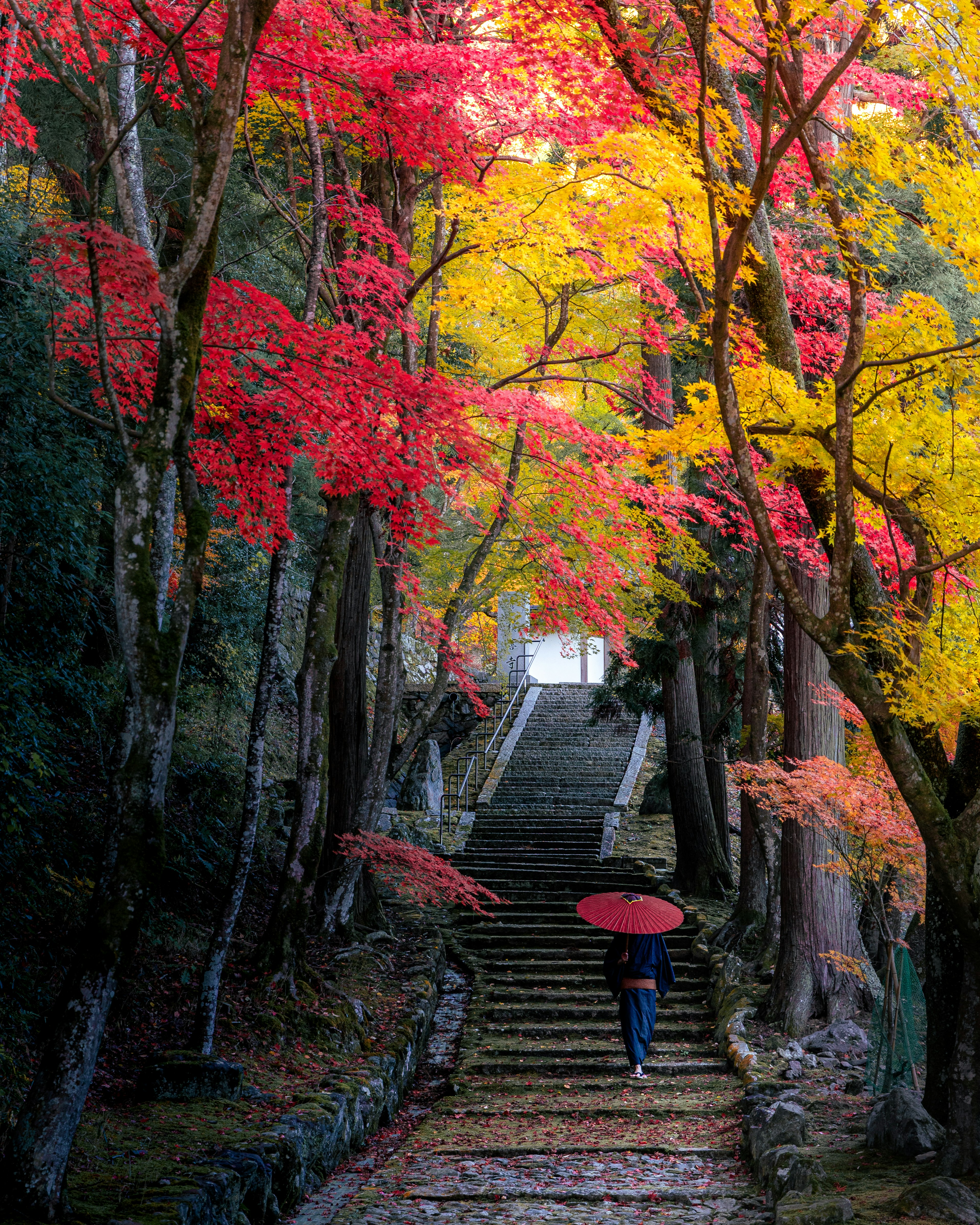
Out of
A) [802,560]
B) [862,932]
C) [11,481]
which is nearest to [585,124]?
[802,560]

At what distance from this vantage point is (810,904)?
8984 millimetres

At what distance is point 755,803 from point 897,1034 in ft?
13.3

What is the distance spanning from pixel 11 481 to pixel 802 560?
743cm

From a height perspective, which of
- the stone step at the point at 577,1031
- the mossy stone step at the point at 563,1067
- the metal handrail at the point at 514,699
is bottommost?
the stone step at the point at 577,1031

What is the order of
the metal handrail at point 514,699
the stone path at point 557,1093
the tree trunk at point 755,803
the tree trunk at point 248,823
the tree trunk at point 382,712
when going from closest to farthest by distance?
the stone path at point 557,1093
the tree trunk at point 248,823
the tree trunk at point 382,712
the tree trunk at point 755,803
the metal handrail at point 514,699

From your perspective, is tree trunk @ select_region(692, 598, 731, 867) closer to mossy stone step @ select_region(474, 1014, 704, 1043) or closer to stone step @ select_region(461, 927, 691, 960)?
stone step @ select_region(461, 927, 691, 960)

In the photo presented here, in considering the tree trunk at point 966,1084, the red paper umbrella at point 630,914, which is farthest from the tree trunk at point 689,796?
the tree trunk at point 966,1084

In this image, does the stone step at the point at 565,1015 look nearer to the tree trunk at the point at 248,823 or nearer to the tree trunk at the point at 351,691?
the tree trunk at the point at 351,691

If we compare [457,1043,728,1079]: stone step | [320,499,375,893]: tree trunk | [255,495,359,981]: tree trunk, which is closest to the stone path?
[457,1043,728,1079]: stone step

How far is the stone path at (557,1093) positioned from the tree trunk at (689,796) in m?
0.79

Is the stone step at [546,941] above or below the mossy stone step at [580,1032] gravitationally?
above

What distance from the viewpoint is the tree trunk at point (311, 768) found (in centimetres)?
775

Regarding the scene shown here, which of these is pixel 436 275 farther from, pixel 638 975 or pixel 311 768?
pixel 638 975

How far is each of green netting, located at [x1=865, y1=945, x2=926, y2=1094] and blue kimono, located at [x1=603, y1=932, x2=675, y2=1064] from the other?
164 centimetres
